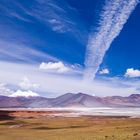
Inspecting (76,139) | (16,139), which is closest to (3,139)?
(16,139)

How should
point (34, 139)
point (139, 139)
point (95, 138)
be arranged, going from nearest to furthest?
point (139, 139), point (95, 138), point (34, 139)

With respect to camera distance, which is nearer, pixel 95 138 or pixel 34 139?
pixel 95 138

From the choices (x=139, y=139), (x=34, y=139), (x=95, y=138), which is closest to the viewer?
(x=139, y=139)

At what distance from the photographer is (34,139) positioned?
4100 centimetres

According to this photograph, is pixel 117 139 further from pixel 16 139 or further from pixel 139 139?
pixel 16 139

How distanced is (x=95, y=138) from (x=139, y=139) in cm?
564

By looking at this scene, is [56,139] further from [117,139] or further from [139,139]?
[139,139]

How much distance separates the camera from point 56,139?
39.7m

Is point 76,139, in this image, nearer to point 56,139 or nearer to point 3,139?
point 56,139

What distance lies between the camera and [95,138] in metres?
37.4

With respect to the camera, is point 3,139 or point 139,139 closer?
point 139,139

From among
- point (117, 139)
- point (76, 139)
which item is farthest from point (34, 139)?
point (117, 139)

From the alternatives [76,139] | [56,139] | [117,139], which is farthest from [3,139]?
[117,139]

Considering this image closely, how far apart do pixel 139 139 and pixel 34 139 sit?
45.0ft
